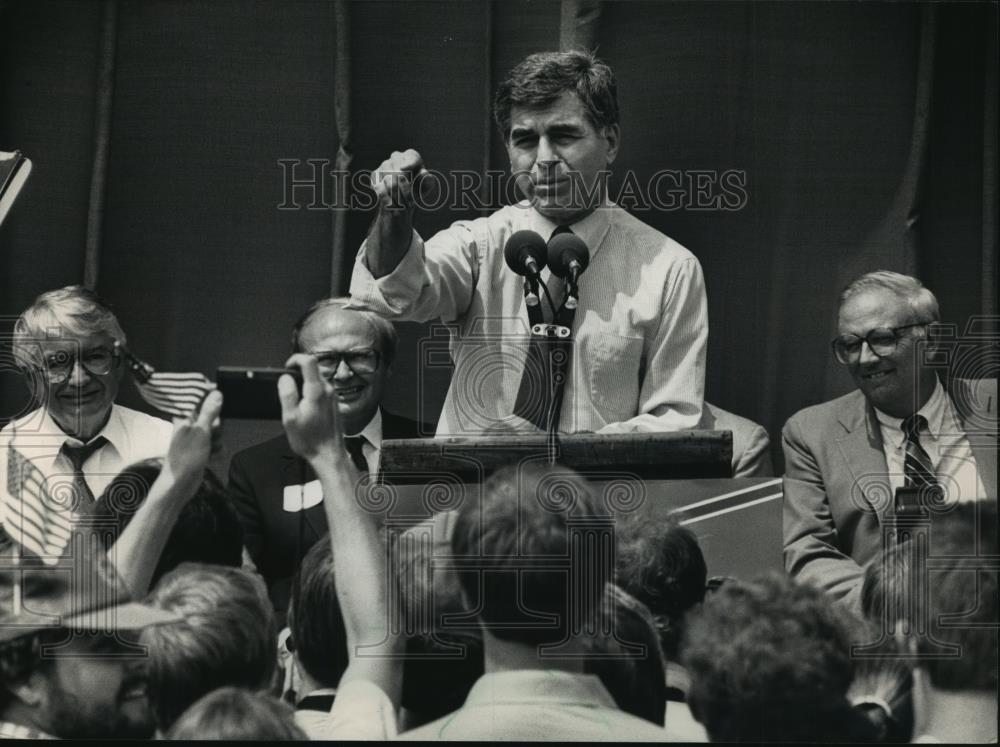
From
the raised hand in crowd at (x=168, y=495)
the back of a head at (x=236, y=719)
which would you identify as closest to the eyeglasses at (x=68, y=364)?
the raised hand in crowd at (x=168, y=495)

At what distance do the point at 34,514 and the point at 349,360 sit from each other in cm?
139

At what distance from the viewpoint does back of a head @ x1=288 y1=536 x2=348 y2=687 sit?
7039mm

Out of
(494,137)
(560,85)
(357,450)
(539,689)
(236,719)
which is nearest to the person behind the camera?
(539,689)

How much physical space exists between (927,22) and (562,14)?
1564 mm

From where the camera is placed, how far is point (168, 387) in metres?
7.38

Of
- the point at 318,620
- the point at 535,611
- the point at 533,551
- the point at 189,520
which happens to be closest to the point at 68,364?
the point at 189,520

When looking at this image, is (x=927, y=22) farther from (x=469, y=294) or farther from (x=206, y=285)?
(x=206, y=285)

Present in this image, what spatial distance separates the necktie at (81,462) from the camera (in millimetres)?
7242

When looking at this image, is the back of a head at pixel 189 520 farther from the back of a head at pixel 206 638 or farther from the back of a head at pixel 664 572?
the back of a head at pixel 664 572

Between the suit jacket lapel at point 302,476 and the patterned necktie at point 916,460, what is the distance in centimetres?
235

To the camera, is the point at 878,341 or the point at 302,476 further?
the point at 878,341

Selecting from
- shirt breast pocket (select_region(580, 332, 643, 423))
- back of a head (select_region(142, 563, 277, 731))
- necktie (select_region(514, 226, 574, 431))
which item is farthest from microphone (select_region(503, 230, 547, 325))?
back of a head (select_region(142, 563, 277, 731))

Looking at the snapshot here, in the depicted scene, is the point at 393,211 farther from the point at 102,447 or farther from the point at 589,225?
the point at 102,447

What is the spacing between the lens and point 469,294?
739cm
